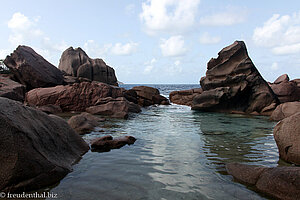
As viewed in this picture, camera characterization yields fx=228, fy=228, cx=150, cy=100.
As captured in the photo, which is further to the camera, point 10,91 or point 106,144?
point 10,91

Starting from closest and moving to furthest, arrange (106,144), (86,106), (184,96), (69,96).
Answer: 1. (106,144)
2. (69,96)
3. (86,106)
4. (184,96)

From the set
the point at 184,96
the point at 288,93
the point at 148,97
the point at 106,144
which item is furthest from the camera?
the point at 184,96

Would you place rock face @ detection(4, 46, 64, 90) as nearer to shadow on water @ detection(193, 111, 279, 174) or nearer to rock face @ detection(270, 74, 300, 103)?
shadow on water @ detection(193, 111, 279, 174)

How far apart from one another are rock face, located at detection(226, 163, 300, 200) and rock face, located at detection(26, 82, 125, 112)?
13.8 metres

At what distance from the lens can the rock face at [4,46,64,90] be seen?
19594 mm

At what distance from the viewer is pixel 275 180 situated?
3.77m

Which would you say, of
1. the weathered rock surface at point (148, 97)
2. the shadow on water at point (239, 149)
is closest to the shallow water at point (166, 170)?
the shadow on water at point (239, 149)

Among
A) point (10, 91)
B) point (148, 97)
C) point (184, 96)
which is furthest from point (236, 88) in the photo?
point (10, 91)

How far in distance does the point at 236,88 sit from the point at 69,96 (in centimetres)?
1301

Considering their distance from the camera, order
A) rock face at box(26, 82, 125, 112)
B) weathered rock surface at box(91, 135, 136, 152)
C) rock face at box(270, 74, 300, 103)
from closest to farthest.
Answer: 1. weathered rock surface at box(91, 135, 136, 152)
2. rock face at box(26, 82, 125, 112)
3. rock face at box(270, 74, 300, 103)

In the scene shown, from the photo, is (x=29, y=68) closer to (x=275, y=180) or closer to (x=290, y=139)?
(x=290, y=139)

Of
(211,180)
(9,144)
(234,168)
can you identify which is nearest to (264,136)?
(234,168)

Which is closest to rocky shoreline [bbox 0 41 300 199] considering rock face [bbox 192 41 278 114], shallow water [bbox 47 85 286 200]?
rock face [bbox 192 41 278 114]

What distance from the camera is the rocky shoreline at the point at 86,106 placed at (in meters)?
3.62
